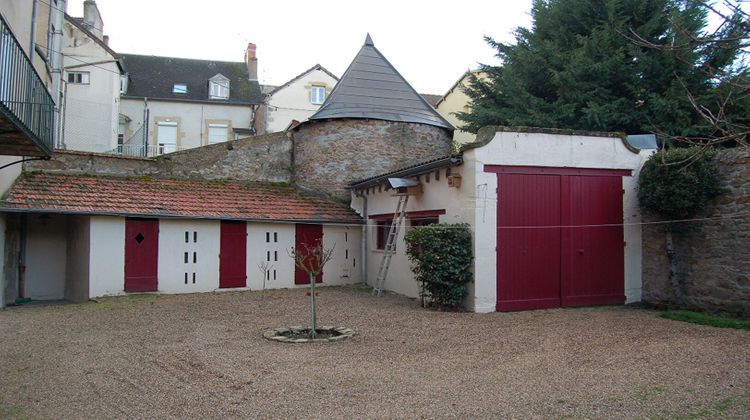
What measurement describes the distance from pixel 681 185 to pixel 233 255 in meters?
10.7

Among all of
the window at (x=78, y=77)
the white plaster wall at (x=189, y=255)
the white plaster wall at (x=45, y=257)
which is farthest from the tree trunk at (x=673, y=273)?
the window at (x=78, y=77)

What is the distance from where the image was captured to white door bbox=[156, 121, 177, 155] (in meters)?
31.8

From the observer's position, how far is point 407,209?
46.1ft

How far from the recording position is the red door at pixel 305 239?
1605 cm

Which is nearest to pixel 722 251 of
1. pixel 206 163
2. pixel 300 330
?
pixel 300 330

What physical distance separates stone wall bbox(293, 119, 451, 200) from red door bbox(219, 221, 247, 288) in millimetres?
3374

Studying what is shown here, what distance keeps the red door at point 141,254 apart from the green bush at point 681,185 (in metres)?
11.4

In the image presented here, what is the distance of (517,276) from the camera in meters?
11.2

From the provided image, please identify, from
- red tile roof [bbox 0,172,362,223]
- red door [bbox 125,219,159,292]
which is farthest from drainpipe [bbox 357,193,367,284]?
red door [bbox 125,219,159,292]

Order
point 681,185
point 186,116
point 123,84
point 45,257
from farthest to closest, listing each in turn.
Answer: point 186,116 → point 123,84 → point 45,257 → point 681,185

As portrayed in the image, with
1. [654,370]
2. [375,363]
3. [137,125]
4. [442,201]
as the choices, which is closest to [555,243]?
[442,201]

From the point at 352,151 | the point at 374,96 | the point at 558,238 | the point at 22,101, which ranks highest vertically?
the point at 374,96

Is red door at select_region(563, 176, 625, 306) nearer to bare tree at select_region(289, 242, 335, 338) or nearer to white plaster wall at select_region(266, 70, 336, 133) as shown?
bare tree at select_region(289, 242, 335, 338)

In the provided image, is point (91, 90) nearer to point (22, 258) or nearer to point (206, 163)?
point (206, 163)
